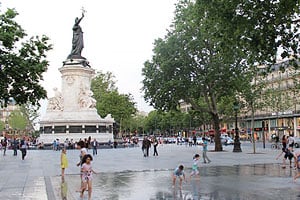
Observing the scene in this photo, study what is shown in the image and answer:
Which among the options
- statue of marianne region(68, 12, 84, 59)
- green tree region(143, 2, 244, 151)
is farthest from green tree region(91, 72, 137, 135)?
green tree region(143, 2, 244, 151)

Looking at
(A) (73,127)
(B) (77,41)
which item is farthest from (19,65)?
(B) (77,41)

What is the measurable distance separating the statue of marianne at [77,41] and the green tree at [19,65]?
124ft

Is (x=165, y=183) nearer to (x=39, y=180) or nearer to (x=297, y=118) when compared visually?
(x=39, y=180)

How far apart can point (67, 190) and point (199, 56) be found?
25440mm

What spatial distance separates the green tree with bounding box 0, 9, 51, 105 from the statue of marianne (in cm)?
3787

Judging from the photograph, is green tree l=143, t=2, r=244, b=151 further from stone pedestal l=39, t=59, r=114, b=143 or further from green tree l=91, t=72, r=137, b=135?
green tree l=91, t=72, r=137, b=135

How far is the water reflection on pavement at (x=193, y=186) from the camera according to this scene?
39.1 ft

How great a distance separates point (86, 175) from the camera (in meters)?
11.7

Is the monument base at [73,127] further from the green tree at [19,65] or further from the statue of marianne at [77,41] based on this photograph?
the green tree at [19,65]

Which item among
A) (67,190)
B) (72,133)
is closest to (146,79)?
(72,133)

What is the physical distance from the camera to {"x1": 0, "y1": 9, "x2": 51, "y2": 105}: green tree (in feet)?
48.4

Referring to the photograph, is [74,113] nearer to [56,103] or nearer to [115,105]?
[56,103]

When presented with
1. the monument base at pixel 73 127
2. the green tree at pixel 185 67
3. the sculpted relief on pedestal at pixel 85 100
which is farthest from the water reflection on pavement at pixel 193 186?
the sculpted relief on pedestal at pixel 85 100

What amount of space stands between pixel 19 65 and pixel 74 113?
117 feet
